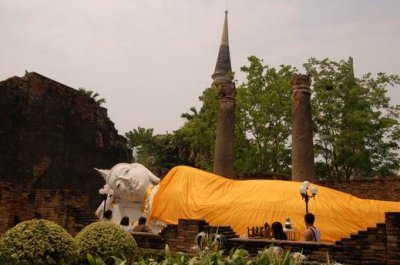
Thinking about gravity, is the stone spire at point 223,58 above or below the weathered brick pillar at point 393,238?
above

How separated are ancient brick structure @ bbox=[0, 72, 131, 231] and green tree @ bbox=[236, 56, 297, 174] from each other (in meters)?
7.37

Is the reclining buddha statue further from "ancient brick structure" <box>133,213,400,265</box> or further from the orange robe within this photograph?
"ancient brick structure" <box>133,213,400,265</box>

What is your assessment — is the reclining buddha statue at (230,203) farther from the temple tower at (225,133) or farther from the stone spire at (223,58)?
the stone spire at (223,58)

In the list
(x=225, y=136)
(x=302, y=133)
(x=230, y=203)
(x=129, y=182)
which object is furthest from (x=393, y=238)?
(x=225, y=136)

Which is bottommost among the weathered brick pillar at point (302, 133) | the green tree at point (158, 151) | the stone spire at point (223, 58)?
the weathered brick pillar at point (302, 133)

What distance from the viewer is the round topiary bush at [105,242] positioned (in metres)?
6.91

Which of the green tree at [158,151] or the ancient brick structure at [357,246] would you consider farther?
the green tree at [158,151]

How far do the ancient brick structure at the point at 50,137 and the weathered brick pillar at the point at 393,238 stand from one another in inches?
496

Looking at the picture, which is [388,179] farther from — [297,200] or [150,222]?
[150,222]

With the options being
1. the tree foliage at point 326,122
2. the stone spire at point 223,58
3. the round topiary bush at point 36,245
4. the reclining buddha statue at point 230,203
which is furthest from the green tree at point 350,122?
the stone spire at point 223,58

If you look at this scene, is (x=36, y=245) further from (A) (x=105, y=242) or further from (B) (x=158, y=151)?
(B) (x=158, y=151)

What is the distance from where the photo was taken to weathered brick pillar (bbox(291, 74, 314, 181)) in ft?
47.0

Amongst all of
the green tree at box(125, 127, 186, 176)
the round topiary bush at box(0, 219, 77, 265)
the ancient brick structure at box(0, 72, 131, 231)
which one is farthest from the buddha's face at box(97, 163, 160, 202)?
the green tree at box(125, 127, 186, 176)

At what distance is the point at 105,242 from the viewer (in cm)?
697
